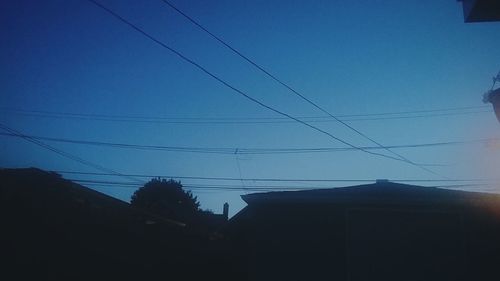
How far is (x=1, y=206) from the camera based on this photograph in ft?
37.8

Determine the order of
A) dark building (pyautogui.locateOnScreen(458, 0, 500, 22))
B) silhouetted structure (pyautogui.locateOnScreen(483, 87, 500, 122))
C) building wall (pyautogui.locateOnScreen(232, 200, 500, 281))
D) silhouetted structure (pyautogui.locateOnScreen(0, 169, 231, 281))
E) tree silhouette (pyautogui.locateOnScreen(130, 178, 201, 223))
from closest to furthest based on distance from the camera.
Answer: dark building (pyautogui.locateOnScreen(458, 0, 500, 22))
building wall (pyautogui.locateOnScreen(232, 200, 500, 281))
silhouetted structure (pyautogui.locateOnScreen(483, 87, 500, 122))
silhouetted structure (pyautogui.locateOnScreen(0, 169, 231, 281))
tree silhouette (pyautogui.locateOnScreen(130, 178, 201, 223))

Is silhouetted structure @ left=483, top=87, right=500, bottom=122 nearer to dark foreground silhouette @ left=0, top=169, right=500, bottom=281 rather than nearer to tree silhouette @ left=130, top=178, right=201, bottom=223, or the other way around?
dark foreground silhouette @ left=0, top=169, right=500, bottom=281

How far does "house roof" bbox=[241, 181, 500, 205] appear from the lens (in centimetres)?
959

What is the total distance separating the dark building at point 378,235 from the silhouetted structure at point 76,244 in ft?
18.7

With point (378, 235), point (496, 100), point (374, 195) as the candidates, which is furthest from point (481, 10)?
point (378, 235)

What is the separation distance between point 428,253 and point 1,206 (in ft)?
37.6

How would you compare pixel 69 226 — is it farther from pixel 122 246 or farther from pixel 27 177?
pixel 27 177

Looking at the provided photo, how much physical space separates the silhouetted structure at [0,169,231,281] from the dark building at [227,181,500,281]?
5701mm

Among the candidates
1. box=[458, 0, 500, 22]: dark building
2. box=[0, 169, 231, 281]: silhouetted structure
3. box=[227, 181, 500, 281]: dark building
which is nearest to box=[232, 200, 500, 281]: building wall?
box=[227, 181, 500, 281]: dark building

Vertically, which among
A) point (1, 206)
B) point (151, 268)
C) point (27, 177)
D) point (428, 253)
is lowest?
point (151, 268)

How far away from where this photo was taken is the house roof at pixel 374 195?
9586mm

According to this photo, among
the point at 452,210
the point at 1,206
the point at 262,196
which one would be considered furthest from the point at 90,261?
the point at 452,210

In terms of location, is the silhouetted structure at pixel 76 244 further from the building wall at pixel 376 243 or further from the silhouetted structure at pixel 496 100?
the silhouetted structure at pixel 496 100

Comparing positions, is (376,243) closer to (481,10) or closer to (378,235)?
(378,235)
